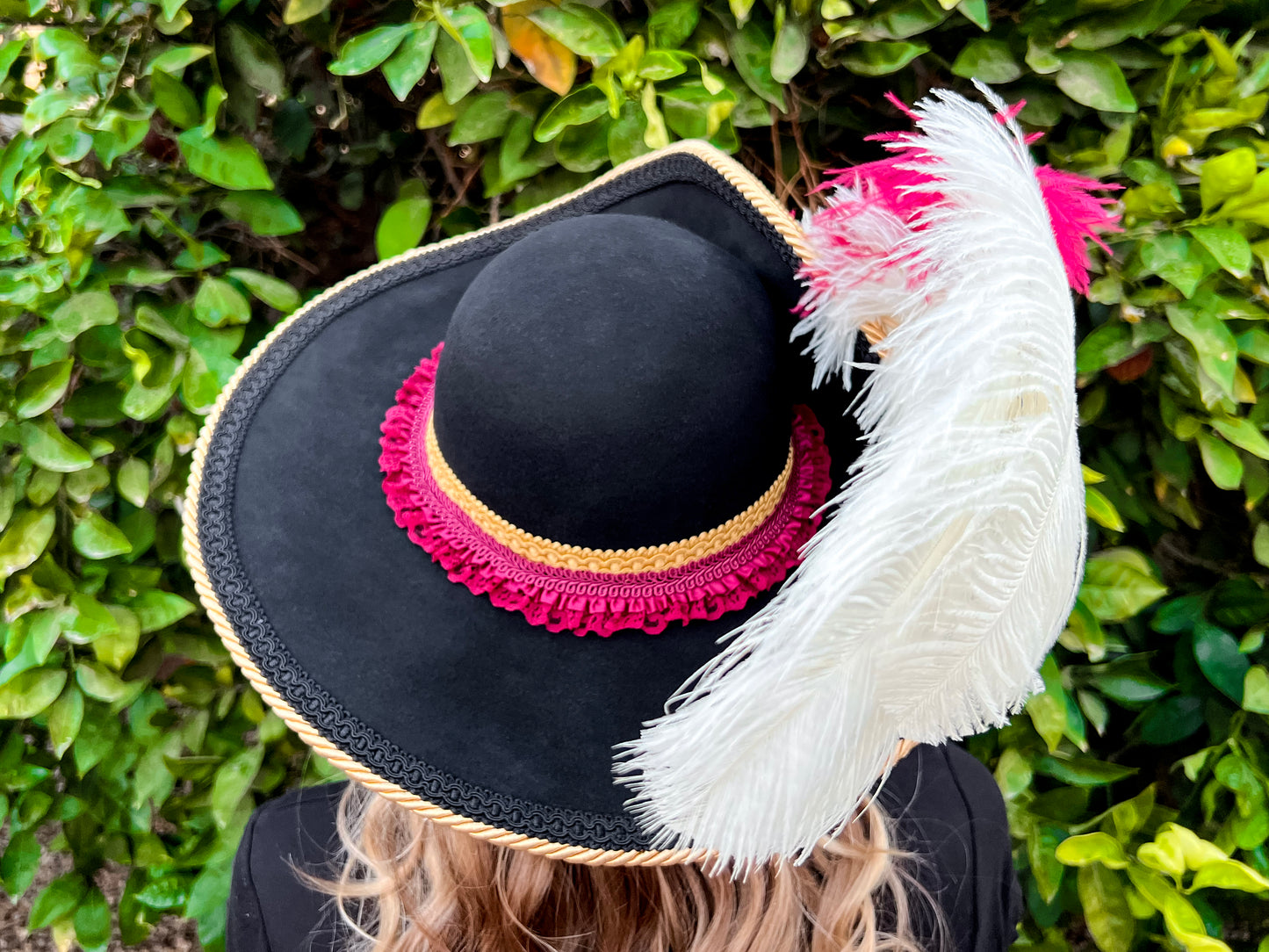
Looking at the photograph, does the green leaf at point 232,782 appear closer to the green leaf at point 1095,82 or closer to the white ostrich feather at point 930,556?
the white ostrich feather at point 930,556

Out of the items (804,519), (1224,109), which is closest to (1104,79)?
(1224,109)

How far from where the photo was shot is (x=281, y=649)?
836mm

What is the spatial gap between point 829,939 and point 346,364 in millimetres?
869

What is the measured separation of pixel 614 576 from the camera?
778mm

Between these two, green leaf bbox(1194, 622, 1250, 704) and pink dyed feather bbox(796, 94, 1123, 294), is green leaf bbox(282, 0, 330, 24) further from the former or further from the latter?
green leaf bbox(1194, 622, 1250, 704)

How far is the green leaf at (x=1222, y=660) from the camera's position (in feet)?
4.24

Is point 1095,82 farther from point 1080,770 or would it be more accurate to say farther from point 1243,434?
point 1080,770

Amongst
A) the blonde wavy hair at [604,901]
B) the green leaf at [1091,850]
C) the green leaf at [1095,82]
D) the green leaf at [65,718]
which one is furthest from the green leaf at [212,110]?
the green leaf at [1091,850]

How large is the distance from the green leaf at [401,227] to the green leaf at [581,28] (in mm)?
359

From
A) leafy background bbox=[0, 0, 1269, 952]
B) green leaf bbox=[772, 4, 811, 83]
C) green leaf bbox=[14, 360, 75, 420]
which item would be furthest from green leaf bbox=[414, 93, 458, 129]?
green leaf bbox=[14, 360, 75, 420]

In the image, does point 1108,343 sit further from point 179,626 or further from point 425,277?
point 179,626

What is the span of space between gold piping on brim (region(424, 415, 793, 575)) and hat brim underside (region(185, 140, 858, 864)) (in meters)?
0.08

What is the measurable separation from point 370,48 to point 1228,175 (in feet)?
3.57

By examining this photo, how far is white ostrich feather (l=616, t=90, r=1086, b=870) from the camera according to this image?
54cm
